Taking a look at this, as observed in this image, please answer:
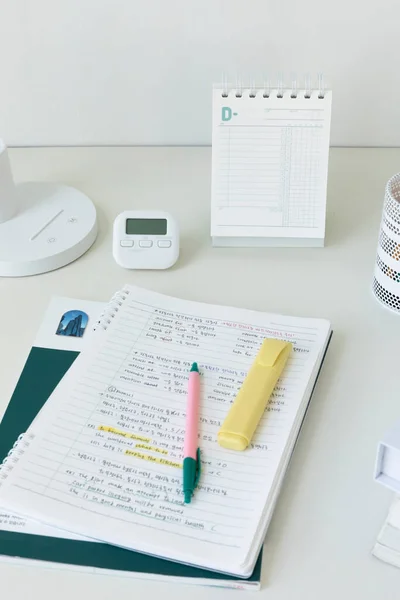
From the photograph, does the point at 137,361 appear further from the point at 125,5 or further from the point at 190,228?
the point at 125,5

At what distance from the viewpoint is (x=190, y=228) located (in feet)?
3.31

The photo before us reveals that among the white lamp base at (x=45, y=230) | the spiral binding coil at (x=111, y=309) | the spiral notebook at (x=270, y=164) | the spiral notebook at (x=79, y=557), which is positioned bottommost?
the spiral notebook at (x=79, y=557)

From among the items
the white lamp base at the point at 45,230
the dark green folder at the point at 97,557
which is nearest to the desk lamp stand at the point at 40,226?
the white lamp base at the point at 45,230

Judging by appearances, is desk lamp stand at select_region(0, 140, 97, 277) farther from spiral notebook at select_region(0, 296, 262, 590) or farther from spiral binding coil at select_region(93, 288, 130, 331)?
spiral notebook at select_region(0, 296, 262, 590)

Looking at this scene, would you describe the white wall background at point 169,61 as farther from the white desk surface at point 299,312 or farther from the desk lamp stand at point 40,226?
the desk lamp stand at point 40,226

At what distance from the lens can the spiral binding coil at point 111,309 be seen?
0.82m

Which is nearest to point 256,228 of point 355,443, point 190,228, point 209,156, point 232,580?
point 190,228

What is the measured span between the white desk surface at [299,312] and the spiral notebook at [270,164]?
0.11 feet

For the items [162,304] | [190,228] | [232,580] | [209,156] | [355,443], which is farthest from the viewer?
[209,156]

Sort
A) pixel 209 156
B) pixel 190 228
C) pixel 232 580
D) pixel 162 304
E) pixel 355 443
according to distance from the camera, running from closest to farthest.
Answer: pixel 232 580, pixel 355 443, pixel 162 304, pixel 190 228, pixel 209 156

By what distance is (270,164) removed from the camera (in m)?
0.94

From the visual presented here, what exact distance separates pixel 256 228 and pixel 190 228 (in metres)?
0.10

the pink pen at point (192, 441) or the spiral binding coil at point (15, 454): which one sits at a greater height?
the pink pen at point (192, 441)

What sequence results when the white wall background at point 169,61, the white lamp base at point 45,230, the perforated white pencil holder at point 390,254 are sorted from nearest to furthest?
the perforated white pencil holder at point 390,254
the white lamp base at point 45,230
the white wall background at point 169,61
